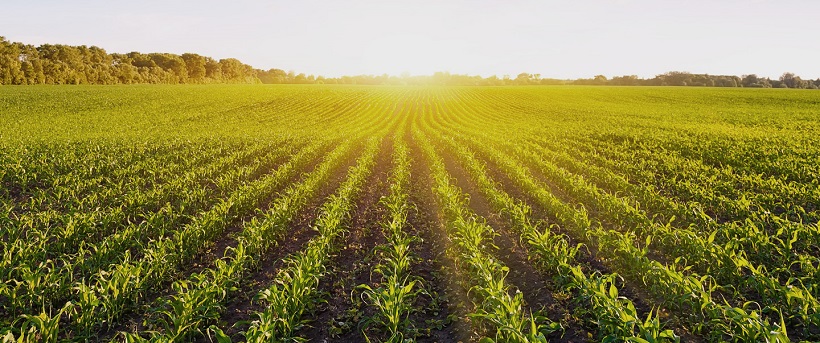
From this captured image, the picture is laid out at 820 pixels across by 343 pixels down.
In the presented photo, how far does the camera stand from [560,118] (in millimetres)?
44125

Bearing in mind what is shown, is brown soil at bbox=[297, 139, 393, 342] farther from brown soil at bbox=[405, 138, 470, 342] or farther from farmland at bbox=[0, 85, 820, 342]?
brown soil at bbox=[405, 138, 470, 342]

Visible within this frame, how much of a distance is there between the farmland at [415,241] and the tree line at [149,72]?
55091 mm

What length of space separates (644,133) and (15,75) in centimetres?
8500

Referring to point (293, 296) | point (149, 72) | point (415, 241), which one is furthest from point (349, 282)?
point (149, 72)

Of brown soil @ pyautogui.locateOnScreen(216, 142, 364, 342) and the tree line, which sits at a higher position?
the tree line

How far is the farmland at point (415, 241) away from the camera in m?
5.48

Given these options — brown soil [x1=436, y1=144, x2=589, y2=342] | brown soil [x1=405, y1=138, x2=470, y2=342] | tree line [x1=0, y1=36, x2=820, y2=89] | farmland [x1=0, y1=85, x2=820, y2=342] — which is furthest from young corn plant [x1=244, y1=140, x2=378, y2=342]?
tree line [x1=0, y1=36, x2=820, y2=89]

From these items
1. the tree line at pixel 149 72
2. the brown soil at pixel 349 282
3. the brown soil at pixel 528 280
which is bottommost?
the brown soil at pixel 349 282

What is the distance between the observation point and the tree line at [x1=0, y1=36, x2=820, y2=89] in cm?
6925

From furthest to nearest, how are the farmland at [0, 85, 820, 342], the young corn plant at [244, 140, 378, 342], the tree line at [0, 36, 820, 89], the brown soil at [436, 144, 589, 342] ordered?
→ the tree line at [0, 36, 820, 89], the brown soil at [436, 144, 589, 342], the farmland at [0, 85, 820, 342], the young corn plant at [244, 140, 378, 342]

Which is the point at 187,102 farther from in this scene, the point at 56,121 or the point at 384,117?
the point at 384,117

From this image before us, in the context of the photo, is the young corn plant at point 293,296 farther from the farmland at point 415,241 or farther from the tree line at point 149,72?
the tree line at point 149,72

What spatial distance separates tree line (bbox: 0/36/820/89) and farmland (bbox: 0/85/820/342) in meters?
55.1

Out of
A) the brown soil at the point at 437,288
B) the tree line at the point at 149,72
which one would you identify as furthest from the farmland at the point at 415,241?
the tree line at the point at 149,72
